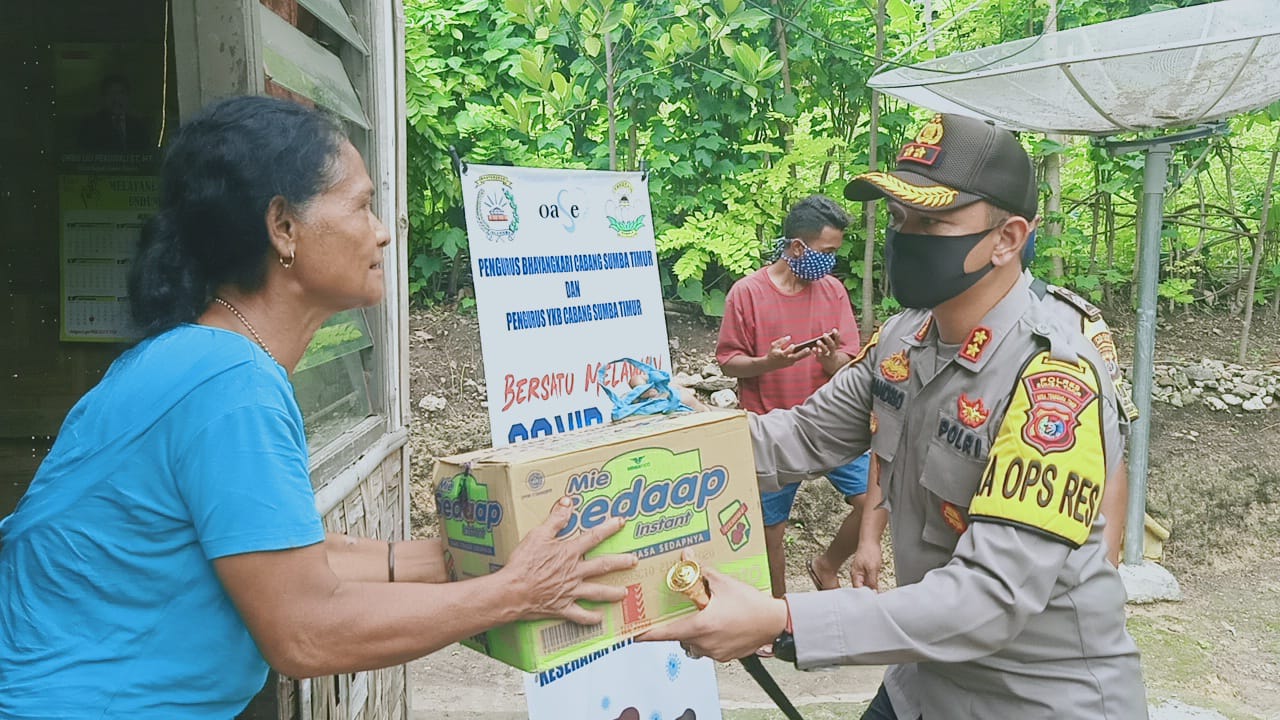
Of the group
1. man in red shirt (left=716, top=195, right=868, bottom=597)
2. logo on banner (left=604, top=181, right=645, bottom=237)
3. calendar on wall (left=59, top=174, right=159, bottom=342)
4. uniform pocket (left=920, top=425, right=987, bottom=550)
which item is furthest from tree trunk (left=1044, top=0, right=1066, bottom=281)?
calendar on wall (left=59, top=174, right=159, bottom=342)

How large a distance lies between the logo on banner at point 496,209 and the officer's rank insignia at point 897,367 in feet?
4.70

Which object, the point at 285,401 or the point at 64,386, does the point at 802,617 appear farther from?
the point at 64,386

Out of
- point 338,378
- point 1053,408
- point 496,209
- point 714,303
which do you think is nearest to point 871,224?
point 714,303

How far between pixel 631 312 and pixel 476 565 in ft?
6.55

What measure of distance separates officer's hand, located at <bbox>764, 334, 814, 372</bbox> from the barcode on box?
123 inches

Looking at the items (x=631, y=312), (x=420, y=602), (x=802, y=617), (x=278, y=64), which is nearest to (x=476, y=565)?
(x=420, y=602)

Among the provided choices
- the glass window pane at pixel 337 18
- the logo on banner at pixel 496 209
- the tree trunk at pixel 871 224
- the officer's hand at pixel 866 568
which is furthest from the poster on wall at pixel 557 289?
the tree trunk at pixel 871 224

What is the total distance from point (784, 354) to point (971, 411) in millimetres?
2750

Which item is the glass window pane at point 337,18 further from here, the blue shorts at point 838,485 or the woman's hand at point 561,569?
the blue shorts at point 838,485

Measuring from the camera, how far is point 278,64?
Result: 2.51m

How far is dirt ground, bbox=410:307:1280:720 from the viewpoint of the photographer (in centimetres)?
464

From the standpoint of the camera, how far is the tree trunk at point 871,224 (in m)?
6.43

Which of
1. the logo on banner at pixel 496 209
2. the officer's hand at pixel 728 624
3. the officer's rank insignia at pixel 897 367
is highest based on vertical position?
the logo on banner at pixel 496 209

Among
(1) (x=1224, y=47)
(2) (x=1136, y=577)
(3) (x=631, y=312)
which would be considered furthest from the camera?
(2) (x=1136, y=577)
